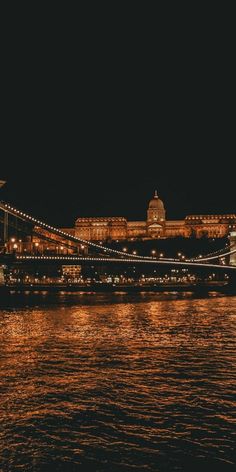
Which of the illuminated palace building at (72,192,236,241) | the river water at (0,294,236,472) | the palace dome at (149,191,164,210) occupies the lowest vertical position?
the river water at (0,294,236,472)

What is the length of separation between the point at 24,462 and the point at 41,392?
4.08 m

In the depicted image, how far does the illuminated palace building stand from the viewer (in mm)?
138863

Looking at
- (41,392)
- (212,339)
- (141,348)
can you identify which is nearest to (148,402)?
(41,392)

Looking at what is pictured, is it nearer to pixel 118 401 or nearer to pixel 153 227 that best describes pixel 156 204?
pixel 153 227

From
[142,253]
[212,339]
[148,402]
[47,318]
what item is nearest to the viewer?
[148,402]

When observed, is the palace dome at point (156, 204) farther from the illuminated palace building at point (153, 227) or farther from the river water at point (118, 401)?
the river water at point (118, 401)

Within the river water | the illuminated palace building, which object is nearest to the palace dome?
the illuminated palace building

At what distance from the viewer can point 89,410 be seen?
1184 centimetres

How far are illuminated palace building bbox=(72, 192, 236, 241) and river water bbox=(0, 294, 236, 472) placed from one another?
116 meters

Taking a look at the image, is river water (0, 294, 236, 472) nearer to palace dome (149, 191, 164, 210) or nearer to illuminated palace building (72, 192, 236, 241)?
illuminated palace building (72, 192, 236, 241)

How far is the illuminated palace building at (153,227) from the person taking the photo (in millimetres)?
138863

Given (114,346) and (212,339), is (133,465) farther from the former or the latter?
(212,339)

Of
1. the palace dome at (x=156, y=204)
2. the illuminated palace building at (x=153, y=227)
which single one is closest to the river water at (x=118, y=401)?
the illuminated palace building at (x=153, y=227)

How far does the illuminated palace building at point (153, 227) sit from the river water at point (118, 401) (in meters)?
116
